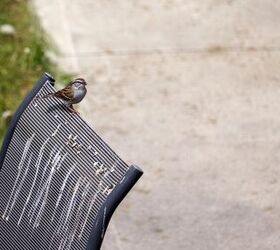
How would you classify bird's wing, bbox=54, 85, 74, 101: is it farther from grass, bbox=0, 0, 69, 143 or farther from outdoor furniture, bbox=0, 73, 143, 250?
grass, bbox=0, 0, 69, 143

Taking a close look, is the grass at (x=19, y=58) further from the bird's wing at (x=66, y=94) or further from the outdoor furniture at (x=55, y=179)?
the outdoor furniture at (x=55, y=179)

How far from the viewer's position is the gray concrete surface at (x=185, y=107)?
16.1 feet

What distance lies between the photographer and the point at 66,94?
3352 millimetres

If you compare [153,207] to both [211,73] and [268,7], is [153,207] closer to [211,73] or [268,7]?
[211,73]

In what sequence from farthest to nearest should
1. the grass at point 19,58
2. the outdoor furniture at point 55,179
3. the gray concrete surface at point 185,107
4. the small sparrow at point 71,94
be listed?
the grass at point 19,58
the gray concrete surface at point 185,107
the small sparrow at point 71,94
the outdoor furniture at point 55,179

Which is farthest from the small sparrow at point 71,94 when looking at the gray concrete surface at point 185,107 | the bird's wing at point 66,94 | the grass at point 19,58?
the grass at point 19,58

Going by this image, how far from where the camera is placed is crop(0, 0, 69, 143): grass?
588 cm

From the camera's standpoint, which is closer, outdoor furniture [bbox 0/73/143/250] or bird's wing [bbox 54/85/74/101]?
outdoor furniture [bbox 0/73/143/250]

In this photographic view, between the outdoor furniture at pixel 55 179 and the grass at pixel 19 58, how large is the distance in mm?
2328

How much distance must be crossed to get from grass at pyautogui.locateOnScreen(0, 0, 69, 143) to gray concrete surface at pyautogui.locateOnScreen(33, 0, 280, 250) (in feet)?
0.39

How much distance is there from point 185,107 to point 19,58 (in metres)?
1.27

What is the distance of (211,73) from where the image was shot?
621cm

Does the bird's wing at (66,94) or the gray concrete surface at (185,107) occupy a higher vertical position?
the bird's wing at (66,94)

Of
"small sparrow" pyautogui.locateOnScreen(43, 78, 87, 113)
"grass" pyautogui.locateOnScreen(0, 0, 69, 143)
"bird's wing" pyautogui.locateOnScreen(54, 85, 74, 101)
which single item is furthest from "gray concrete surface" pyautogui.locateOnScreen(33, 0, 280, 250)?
"bird's wing" pyautogui.locateOnScreen(54, 85, 74, 101)
